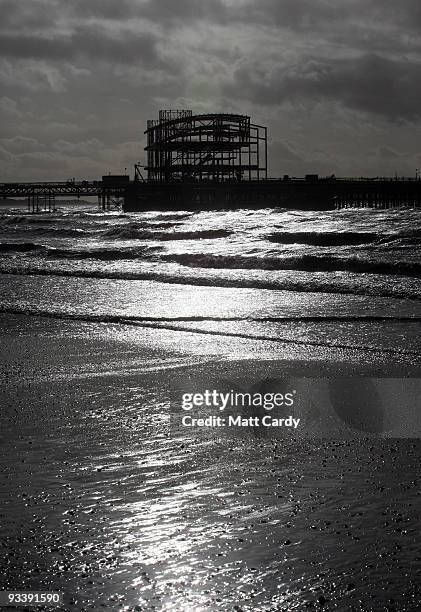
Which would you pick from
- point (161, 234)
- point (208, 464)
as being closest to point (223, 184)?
point (161, 234)

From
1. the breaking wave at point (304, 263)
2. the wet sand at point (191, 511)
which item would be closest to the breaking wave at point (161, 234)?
the breaking wave at point (304, 263)

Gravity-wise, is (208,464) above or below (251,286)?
below

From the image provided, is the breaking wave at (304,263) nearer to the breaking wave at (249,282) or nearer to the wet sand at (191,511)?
the breaking wave at (249,282)

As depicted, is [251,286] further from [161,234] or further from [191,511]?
[161,234]

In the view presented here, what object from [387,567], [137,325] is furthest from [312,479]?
[137,325]

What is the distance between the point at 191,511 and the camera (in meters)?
3.69

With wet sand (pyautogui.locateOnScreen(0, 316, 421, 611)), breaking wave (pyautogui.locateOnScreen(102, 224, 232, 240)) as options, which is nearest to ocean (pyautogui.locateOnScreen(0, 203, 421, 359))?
breaking wave (pyautogui.locateOnScreen(102, 224, 232, 240))

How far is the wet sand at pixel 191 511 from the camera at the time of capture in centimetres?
300

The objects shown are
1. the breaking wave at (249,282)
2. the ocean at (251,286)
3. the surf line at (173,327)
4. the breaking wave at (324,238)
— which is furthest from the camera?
the breaking wave at (324,238)

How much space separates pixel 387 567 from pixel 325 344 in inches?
215

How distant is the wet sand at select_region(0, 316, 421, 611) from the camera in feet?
9.85

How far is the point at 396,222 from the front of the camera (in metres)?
32.1

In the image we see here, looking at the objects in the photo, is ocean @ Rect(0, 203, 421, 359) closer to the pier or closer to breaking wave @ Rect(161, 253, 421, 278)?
breaking wave @ Rect(161, 253, 421, 278)

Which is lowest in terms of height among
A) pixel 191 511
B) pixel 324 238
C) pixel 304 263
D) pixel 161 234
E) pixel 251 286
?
pixel 191 511
